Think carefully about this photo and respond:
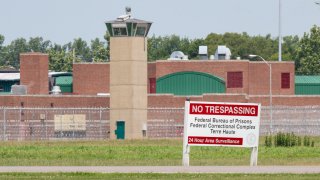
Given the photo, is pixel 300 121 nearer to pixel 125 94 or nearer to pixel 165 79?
pixel 125 94

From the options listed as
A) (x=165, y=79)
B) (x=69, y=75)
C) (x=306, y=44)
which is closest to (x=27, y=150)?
(x=165, y=79)

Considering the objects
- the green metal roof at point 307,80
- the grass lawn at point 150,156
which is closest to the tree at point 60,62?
the green metal roof at point 307,80

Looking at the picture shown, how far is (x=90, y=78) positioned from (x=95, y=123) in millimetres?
19392

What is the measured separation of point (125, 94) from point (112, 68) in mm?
2100

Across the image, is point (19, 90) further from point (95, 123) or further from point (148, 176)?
point (148, 176)

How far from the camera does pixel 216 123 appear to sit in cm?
3912

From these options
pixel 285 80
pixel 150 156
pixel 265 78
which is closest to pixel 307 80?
pixel 285 80

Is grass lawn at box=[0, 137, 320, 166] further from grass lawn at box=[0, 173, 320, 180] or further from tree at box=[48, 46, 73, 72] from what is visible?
tree at box=[48, 46, 73, 72]

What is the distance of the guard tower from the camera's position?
8300cm

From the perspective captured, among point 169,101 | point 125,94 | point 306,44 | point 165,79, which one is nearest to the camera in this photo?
point 125,94

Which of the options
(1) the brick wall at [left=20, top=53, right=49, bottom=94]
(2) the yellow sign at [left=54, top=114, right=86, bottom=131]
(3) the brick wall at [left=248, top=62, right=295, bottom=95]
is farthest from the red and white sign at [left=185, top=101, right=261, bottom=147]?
(3) the brick wall at [left=248, top=62, right=295, bottom=95]

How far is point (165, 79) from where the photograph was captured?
104625mm

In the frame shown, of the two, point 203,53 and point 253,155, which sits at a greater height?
point 203,53

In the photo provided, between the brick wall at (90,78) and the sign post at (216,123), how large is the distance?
220 feet
